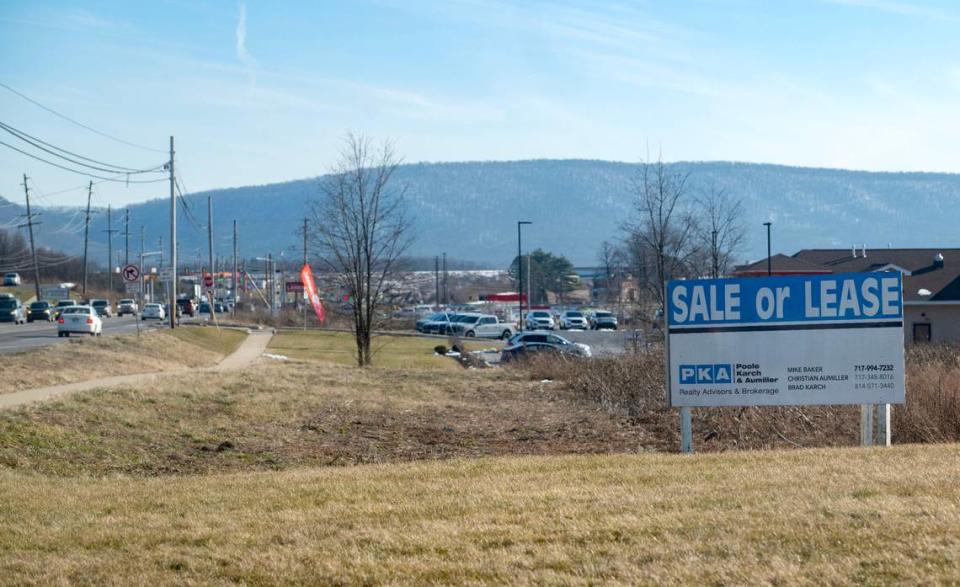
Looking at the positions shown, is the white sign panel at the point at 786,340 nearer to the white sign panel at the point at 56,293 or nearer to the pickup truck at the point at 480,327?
the pickup truck at the point at 480,327

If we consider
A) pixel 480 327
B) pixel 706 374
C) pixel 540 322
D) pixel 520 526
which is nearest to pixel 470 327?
pixel 480 327

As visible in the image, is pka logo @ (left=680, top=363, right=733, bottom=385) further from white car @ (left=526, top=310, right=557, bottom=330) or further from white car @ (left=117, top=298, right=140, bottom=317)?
white car @ (left=117, top=298, right=140, bottom=317)

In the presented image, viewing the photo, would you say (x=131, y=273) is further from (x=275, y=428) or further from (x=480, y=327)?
(x=480, y=327)

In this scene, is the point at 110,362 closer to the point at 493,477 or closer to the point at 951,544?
the point at 493,477

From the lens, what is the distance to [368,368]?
31625 millimetres

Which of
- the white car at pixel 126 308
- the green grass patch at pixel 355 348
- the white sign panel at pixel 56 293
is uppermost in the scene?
the white sign panel at pixel 56 293

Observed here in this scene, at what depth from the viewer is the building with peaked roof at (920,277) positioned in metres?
47.5

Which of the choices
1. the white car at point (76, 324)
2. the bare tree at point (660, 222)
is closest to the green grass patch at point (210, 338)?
the white car at point (76, 324)

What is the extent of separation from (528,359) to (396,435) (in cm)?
2084

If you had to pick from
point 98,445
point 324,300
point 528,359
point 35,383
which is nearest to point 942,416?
point 98,445

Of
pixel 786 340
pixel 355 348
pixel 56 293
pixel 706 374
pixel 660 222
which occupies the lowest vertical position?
pixel 355 348

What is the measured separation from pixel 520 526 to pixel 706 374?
6.52 metres

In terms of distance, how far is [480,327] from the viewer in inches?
2714

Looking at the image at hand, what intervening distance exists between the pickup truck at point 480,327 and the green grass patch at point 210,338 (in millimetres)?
17237
